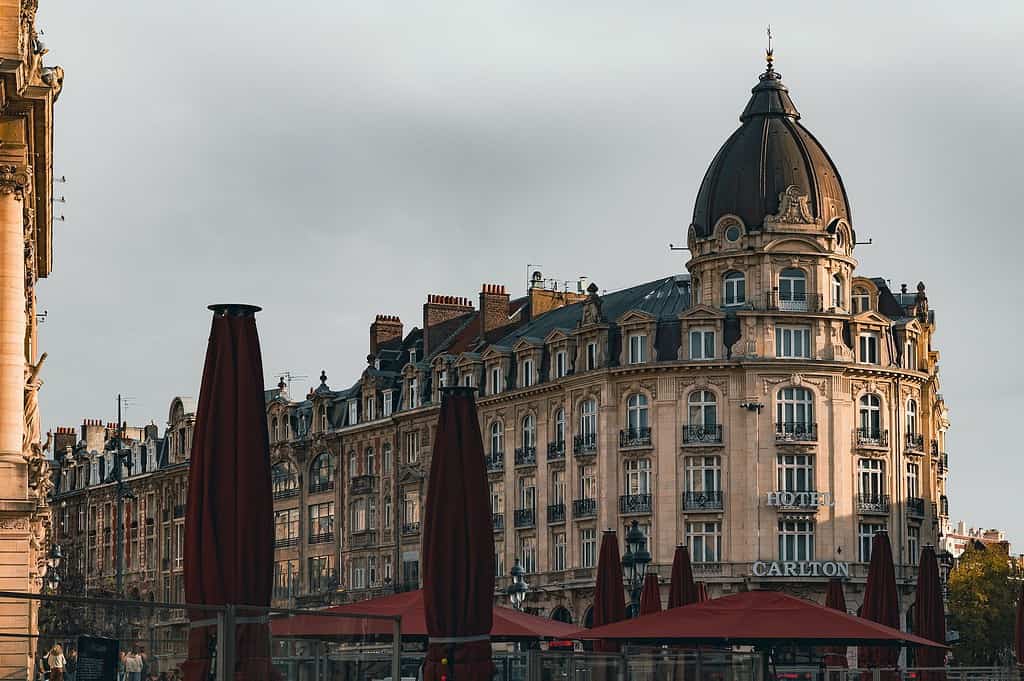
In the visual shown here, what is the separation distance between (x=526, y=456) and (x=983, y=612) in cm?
2160

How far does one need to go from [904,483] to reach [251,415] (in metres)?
62.4

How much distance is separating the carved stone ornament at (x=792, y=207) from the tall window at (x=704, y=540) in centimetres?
1242

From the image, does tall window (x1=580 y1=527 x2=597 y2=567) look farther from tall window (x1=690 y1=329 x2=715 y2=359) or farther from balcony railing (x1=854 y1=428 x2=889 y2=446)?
balcony railing (x1=854 y1=428 x2=889 y2=446)

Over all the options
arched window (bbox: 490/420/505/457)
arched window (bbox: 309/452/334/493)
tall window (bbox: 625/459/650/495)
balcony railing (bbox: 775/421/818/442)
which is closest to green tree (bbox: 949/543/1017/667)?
balcony railing (bbox: 775/421/818/442)

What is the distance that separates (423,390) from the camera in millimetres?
92312

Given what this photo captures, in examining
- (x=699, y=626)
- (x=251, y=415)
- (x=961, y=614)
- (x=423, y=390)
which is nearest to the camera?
(x=251, y=415)

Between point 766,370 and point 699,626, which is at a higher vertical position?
point 766,370

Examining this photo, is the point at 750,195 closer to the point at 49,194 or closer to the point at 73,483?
the point at 49,194

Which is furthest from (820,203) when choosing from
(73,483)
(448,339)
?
(73,483)

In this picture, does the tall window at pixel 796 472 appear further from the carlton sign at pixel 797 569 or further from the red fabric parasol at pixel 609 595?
the red fabric parasol at pixel 609 595

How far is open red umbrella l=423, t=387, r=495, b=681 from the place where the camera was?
2530 cm

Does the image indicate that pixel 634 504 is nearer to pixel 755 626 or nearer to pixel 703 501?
pixel 703 501

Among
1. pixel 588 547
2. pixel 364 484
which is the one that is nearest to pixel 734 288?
pixel 588 547

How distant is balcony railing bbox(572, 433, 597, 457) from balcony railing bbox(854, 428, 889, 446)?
418 inches
